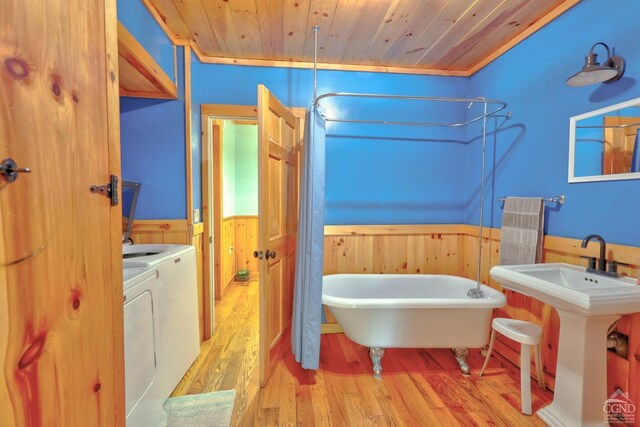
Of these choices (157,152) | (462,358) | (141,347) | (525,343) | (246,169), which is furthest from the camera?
(246,169)

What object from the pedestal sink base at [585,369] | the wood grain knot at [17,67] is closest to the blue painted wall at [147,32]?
the wood grain knot at [17,67]

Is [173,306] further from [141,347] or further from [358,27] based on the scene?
[358,27]

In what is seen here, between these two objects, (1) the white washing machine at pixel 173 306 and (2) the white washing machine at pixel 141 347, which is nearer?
(2) the white washing machine at pixel 141 347

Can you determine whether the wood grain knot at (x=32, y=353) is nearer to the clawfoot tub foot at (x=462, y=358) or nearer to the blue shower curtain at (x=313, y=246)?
the blue shower curtain at (x=313, y=246)

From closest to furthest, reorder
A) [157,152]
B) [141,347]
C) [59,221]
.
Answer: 1. [59,221]
2. [141,347]
3. [157,152]

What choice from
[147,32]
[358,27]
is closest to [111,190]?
[147,32]

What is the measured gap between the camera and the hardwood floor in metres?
1.59

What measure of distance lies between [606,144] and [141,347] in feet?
8.58

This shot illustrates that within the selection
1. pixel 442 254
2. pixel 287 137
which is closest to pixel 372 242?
pixel 442 254

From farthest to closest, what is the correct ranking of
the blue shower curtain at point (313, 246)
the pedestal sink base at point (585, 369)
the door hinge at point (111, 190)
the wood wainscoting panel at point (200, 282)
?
the wood wainscoting panel at point (200, 282), the blue shower curtain at point (313, 246), the pedestal sink base at point (585, 369), the door hinge at point (111, 190)

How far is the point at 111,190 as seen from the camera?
2.84ft

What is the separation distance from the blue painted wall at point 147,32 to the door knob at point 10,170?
1386 millimetres

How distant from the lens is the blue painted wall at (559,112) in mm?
1459

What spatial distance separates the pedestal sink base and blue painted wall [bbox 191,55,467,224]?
1.43 meters
